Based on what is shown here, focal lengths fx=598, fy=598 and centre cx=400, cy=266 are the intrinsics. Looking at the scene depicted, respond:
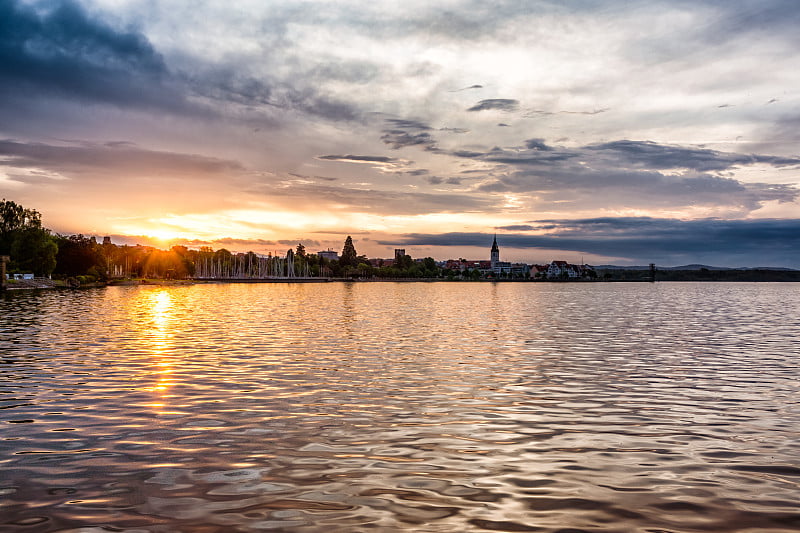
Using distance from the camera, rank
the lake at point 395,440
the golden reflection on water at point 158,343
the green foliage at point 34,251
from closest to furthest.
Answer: the lake at point 395,440
the golden reflection on water at point 158,343
the green foliage at point 34,251

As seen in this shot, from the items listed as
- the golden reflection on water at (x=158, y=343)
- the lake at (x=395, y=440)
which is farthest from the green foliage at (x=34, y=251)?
the lake at (x=395, y=440)

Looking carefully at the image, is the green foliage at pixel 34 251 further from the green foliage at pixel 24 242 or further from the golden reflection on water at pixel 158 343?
the golden reflection on water at pixel 158 343

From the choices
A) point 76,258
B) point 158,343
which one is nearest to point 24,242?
point 76,258

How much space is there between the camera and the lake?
10461 mm

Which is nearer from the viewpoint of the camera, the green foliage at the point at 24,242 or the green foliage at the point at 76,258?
the green foliage at the point at 24,242

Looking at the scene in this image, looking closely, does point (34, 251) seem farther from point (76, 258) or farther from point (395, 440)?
point (395, 440)

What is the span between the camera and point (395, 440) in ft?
50.5

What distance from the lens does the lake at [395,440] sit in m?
10.5

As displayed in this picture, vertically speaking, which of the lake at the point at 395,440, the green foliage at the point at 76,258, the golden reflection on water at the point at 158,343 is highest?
the green foliage at the point at 76,258

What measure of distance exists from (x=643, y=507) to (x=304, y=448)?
7697 millimetres

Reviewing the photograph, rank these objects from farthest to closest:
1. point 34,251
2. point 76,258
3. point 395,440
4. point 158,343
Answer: point 76,258 < point 34,251 < point 158,343 < point 395,440

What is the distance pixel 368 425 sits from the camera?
17.1m

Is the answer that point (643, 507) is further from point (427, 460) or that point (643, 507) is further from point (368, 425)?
point (368, 425)

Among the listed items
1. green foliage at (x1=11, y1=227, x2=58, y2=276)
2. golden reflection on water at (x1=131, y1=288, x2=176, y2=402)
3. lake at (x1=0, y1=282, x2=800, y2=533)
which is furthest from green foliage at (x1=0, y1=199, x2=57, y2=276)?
lake at (x1=0, y1=282, x2=800, y2=533)
